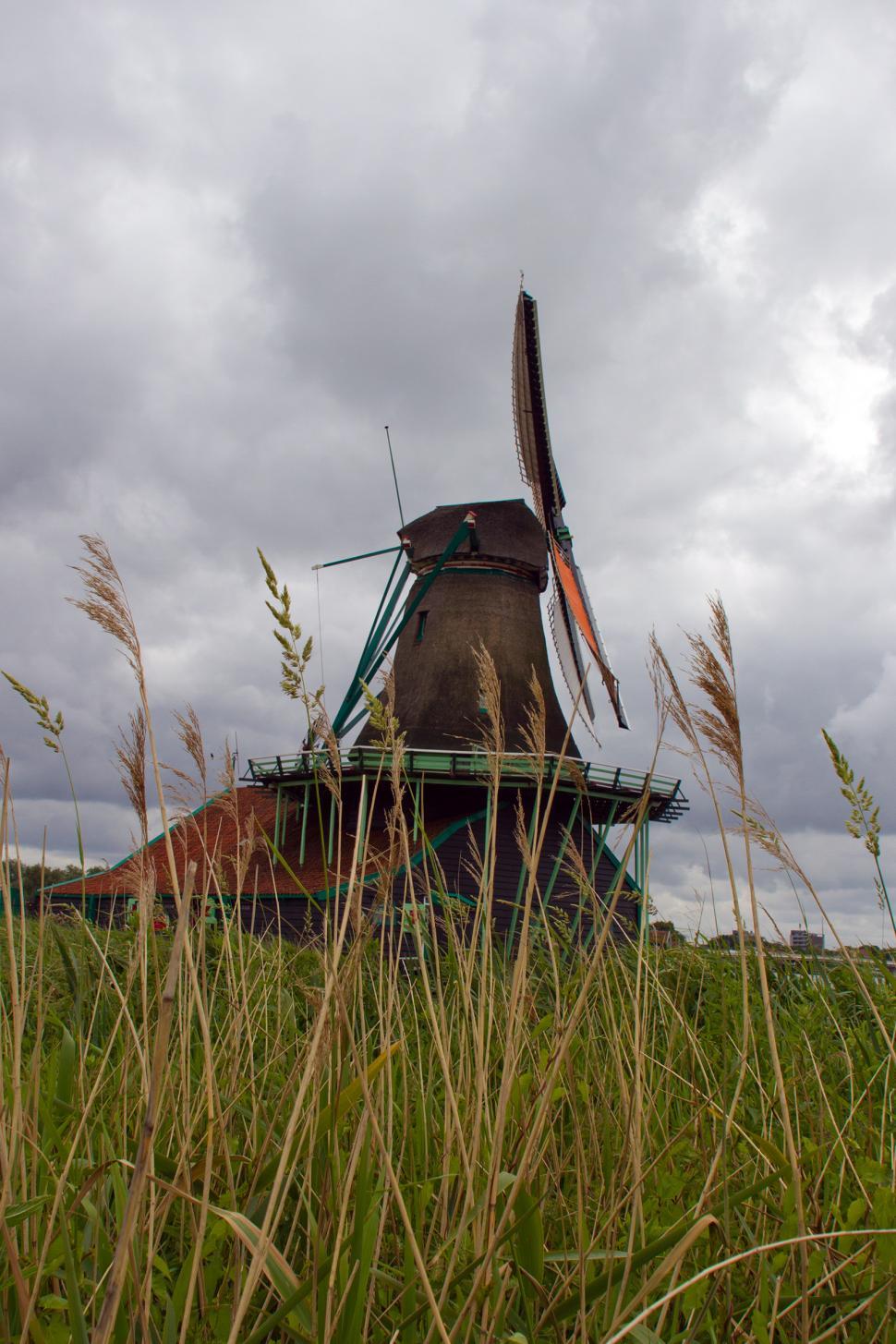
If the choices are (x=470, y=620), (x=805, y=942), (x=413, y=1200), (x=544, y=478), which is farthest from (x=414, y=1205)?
(x=544, y=478)

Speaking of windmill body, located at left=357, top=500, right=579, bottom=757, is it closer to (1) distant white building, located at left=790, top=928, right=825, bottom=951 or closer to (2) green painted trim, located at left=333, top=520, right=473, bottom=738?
(2) green painted trim, located at left=333, top=520, right=473, bottom=738

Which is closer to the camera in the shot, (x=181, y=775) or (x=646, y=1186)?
(x=646, y=1186)

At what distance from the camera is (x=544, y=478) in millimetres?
26547

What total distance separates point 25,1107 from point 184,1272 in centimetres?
92

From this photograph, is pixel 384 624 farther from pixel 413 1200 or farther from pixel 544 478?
pixel 413 1200

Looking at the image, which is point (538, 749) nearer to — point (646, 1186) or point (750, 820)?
point (750, 820)

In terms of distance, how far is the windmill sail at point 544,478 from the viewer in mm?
25281

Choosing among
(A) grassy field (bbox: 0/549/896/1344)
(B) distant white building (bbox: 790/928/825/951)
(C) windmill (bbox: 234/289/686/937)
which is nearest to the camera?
(A) grassy field (bbox: 0/549/896/1344)

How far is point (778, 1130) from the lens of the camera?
122 inches

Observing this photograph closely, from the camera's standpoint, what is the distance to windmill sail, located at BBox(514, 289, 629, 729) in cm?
2528

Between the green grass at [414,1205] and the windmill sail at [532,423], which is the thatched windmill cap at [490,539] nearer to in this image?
the windmill sail at [532,423]

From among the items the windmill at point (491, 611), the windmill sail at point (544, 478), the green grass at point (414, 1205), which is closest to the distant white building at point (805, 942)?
the green grass at point (414, 1205)

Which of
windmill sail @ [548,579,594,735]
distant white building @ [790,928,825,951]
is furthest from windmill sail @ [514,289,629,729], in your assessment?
distant white building @ [790,928,825,951]

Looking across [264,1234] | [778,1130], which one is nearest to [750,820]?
[264,1234]
